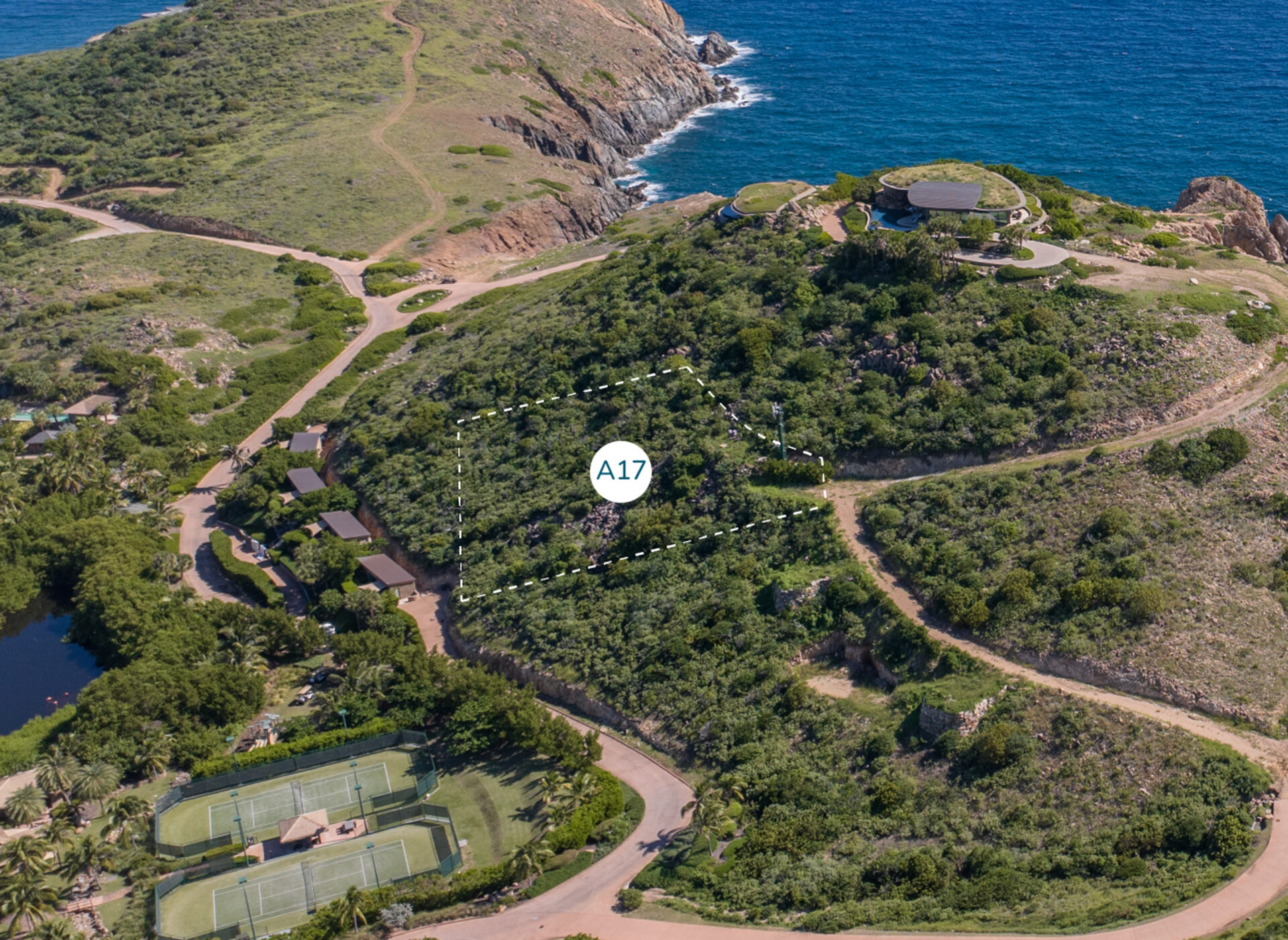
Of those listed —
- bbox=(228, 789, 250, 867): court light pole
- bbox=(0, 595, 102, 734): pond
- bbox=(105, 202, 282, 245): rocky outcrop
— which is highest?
bbox=(105, 202, 282, 245): rocky outcrop

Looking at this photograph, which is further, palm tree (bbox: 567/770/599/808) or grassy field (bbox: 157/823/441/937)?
palm tree (bbox: 567/770/599/808)

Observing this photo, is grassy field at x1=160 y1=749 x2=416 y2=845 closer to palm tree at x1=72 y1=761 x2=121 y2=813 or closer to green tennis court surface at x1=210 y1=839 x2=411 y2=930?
green tennis court surface at x1=210 y1=839 x2=411 y2=930

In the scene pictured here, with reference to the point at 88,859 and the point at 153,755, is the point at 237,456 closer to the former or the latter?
the point at 153,755

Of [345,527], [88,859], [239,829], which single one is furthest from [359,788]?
[345,527]

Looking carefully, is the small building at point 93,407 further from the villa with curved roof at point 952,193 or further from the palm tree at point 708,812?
the palm tree at point 708,812

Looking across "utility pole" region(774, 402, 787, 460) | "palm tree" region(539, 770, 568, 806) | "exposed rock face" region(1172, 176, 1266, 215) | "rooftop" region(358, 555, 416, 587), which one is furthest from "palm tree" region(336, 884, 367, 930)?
"exposed rock face" region(1172, 176, 1266, 215)

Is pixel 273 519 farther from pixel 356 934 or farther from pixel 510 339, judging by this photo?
pixel 356 934
